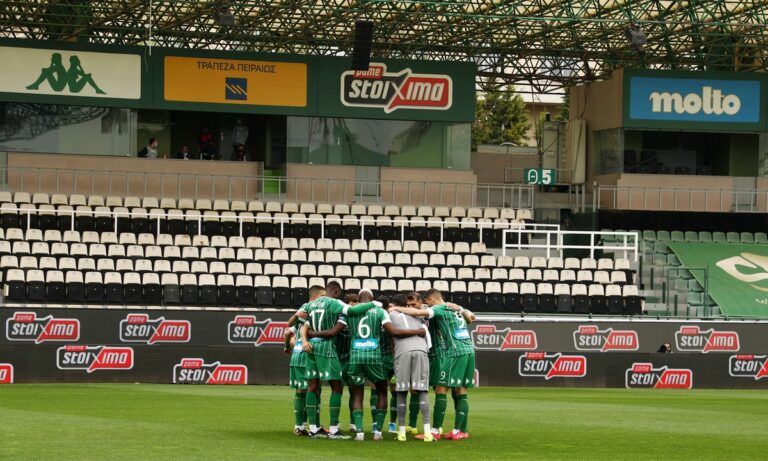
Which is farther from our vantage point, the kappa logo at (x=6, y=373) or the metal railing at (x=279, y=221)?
the metal railing at (x=279, y=221)

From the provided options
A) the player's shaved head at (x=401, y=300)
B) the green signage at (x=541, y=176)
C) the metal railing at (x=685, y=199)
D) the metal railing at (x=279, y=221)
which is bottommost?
the player's shaved head at (x=401, y=300)

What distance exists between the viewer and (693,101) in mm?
47000

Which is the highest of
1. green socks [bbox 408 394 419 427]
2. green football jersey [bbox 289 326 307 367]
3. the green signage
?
the green signage

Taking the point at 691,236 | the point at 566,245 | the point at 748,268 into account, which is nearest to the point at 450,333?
the point at 566,245

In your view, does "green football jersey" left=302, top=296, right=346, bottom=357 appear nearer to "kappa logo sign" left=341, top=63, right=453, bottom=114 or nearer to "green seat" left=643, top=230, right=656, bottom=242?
"kappa logo sign" left=341, top=63, right=453, bottom=114

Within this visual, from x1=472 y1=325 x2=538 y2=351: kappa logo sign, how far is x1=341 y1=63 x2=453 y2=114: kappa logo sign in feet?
47.9

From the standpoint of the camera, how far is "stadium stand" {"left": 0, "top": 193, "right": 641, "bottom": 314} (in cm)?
3375

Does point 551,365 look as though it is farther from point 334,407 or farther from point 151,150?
point 151,150

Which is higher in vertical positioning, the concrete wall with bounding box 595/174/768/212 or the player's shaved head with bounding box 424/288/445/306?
the concrete wall with bounding box 595/174/768/212

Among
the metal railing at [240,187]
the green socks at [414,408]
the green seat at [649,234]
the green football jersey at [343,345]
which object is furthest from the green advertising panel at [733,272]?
the green football jersey at [343,345]

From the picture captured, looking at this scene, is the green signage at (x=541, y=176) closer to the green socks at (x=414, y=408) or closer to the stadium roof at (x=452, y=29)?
the stadium roof at (x=452, y=29)

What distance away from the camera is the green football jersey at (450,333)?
15492mm

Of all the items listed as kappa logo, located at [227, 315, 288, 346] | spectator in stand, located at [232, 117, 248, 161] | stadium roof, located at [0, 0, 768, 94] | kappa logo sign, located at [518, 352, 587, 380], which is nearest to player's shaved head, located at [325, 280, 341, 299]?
kappa logo sign, located at [518, 352, 587, 380]

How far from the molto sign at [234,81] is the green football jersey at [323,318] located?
28.9 meters
